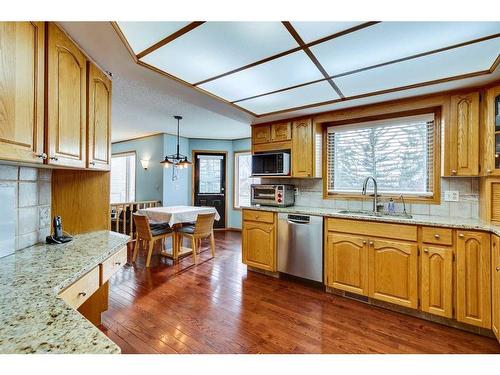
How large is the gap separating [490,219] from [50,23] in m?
3.44

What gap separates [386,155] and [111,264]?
2.94 m

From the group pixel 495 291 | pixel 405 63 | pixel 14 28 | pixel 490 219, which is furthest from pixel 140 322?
pixel 490 219

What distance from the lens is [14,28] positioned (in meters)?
1.10

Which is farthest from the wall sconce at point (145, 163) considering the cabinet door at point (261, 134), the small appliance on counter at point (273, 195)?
the small appliance on counter at point (273, 195)

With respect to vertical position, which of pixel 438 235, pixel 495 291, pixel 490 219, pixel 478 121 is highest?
pixel 478 121

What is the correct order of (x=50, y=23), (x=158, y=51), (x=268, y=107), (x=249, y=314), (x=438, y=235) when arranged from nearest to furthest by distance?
1. (x=50, y=23)
2. (x=158, y=51)
3. (x=438, y=235)
4. (x=249, y=314)
5. (x=268, y=107)

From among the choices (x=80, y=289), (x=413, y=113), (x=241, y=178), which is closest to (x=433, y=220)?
(x=413, y=113)

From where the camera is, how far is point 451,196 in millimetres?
2477

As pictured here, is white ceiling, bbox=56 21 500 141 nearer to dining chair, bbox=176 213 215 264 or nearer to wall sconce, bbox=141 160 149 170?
dining chair, bbox=176 213 215 264

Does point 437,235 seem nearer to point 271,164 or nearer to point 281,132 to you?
point 271,164

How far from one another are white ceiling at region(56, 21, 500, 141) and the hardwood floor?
2.09 m

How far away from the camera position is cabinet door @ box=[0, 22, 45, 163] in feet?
3.44

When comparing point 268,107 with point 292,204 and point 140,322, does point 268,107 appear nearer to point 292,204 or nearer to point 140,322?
point 292,204

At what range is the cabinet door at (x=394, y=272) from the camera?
222 centimetres
